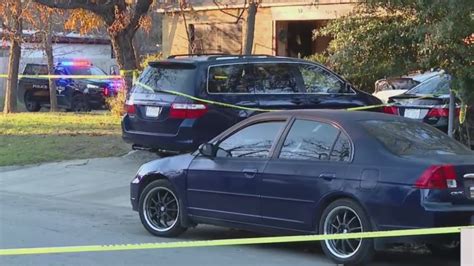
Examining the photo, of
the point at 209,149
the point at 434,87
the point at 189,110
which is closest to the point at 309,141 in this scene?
the point at 209,149

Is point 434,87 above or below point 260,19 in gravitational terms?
below

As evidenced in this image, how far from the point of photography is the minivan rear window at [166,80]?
11.9 meters

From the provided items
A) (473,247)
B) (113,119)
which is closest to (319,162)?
(473,247)

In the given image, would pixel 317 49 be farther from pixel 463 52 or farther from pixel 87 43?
pixel 87 43

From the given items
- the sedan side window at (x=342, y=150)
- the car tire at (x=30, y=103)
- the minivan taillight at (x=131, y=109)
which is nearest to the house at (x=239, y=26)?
the car tire at (x=30, y=103)

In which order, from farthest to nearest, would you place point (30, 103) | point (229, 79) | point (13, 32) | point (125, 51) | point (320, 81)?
point (30, 103), point (13, 32), point (125, 51), point (320, 81), point (229, 79)

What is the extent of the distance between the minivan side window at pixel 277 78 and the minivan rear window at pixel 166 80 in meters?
1.22

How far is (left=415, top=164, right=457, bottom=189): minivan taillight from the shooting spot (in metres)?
6.67

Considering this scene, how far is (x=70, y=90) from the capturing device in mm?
27672

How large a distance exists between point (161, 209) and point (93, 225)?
119 cm

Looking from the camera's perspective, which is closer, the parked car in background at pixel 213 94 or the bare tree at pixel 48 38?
the parked car in background at pixel 213 94

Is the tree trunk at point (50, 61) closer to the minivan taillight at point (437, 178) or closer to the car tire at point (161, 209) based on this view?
the car tire at point (161, 209)

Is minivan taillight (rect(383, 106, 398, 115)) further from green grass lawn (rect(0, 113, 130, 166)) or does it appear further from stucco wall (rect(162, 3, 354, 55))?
stucco wall (rect(162, 3, 354, 55))

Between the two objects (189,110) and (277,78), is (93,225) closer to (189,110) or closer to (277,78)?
(189,110)
